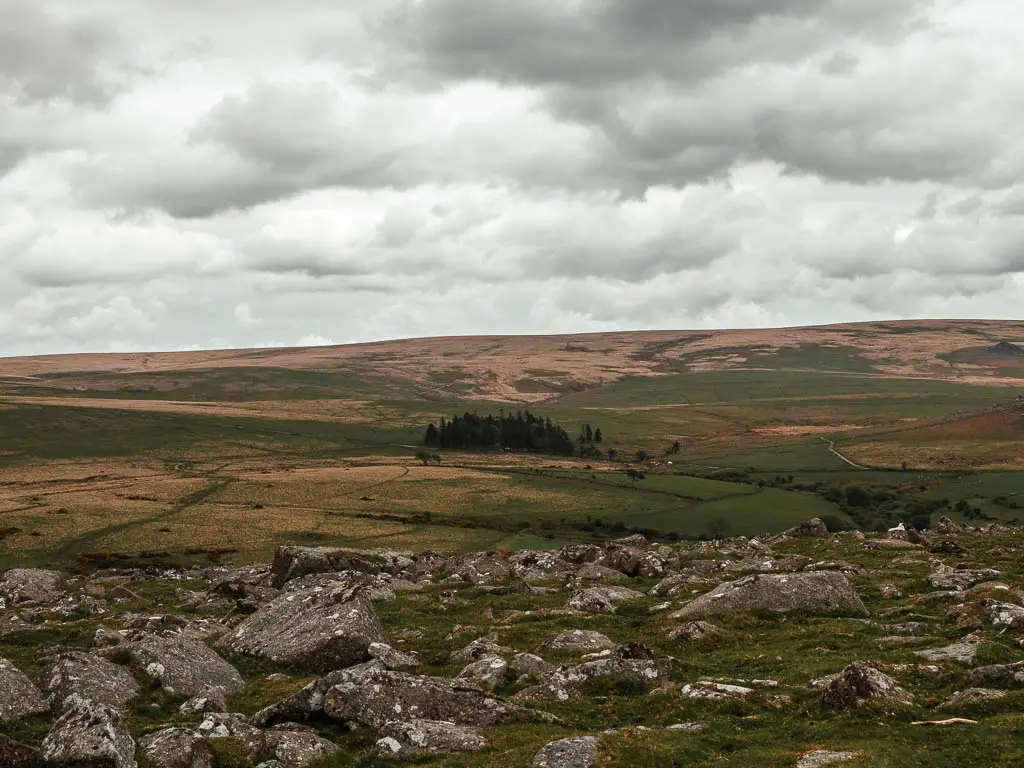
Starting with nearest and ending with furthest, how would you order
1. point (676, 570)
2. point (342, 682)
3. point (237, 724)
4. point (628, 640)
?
1. point (237, 724)
2. point (342, 682)
3. point (628, 640)
4. point (676, 570)

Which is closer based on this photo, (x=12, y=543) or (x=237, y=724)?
(x=237, y=724)

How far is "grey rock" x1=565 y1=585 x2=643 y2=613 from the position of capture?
133 ft

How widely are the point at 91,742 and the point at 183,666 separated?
31.7 feet

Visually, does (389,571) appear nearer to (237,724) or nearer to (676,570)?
(676,570)

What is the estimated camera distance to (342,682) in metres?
24.0

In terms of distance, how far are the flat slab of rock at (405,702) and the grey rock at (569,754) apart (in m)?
3.87

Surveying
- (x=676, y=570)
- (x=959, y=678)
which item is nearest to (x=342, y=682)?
(x=959, y=678)

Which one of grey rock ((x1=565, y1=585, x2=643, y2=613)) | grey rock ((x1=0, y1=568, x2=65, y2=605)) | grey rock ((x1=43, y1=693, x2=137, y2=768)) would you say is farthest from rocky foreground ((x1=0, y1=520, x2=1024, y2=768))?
grey rock ((x1=0, y1=568, x2=65, y2=605))

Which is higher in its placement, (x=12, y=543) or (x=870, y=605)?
(x=870, y=605)

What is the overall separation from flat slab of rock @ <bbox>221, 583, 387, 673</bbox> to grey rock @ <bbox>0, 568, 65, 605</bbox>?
25301 mm

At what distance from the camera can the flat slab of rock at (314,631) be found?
1183 inches

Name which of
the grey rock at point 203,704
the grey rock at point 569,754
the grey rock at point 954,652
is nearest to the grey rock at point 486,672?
the grey rock at point 569,754

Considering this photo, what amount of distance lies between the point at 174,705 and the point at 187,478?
145 metres

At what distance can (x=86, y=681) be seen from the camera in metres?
25.4
